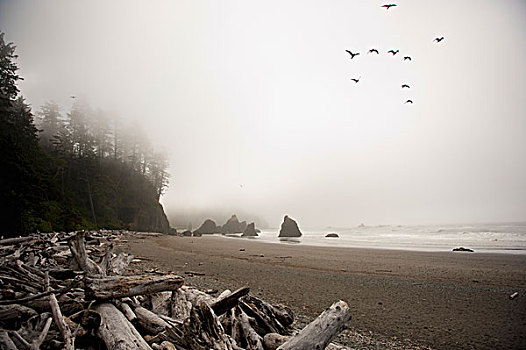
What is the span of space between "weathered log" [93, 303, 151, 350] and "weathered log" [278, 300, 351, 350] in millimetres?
1565

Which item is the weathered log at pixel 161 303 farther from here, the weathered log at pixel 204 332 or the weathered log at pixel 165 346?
the weathered log at pixel 204 332

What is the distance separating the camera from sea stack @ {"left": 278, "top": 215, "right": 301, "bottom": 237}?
5088 cm

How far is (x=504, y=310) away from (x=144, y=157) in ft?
193

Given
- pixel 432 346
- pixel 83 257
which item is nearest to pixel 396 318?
pixel 432 346

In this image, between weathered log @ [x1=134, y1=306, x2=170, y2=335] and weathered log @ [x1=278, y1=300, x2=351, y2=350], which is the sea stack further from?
weathered log @ [x1=278, y1=300, x2=351, y2=350]

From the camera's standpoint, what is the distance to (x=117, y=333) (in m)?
2.77

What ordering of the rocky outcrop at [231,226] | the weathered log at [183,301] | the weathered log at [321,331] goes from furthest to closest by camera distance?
the rocky outcrop at [231,226] → the weathered log at [183,301] → the weathered log at [321,331]

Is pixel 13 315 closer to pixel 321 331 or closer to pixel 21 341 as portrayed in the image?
Answer: pixel 21 341

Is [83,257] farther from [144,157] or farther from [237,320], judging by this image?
[144,157]

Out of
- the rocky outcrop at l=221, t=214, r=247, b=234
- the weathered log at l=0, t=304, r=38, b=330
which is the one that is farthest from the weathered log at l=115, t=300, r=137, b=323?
the rocky outcrop at l=221, t=214, r=247, b=234

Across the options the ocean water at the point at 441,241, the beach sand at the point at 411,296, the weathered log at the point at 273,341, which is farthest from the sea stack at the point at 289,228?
the weathered log at the point at 273,341

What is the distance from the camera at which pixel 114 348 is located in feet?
8.49

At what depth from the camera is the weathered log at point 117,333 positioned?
2.63 metres

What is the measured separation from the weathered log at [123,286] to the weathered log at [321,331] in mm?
2251
